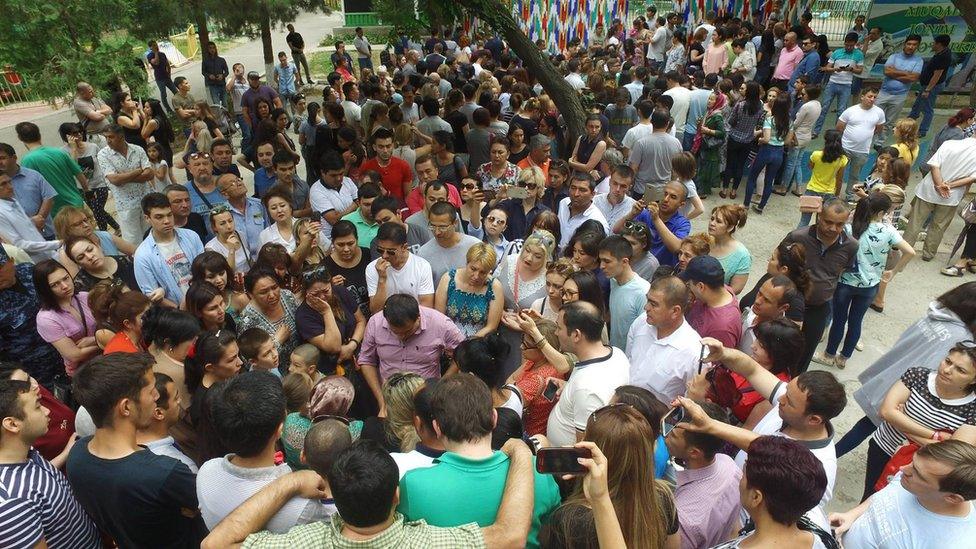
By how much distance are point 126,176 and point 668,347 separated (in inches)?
208

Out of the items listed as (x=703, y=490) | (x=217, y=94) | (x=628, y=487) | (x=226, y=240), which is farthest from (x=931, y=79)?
(x=217, y=94)

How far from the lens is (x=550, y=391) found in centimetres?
316

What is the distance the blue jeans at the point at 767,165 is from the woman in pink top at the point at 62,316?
7.68 m

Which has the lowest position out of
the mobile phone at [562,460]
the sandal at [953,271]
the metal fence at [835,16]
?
the sandal at [953,271]

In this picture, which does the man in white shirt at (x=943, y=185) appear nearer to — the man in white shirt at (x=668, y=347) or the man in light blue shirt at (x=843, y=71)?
the man in light blue shirt at (x=843, y=71)

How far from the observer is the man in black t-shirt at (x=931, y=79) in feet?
32.1

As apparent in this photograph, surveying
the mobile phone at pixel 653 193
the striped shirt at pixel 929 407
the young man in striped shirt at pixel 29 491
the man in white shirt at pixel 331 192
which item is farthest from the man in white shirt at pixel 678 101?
the young man in striped shirt at pixel 29 491

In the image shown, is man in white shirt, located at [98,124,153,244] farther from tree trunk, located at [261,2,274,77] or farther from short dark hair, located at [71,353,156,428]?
tree trunk, located at [261,2,274,77]

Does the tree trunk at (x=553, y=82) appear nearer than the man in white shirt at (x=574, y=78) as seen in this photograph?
Yes

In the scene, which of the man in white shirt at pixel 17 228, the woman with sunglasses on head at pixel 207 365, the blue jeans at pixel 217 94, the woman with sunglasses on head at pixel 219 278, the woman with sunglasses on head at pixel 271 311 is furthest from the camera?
the blue jeans at pixel 217 94

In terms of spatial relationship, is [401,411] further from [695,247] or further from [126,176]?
[126,176]

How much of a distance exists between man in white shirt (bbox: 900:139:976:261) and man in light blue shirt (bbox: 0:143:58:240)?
8.80 m

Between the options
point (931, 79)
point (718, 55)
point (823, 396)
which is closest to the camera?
point (823, 396)

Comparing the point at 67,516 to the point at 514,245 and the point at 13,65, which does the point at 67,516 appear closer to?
the point at 514,245
